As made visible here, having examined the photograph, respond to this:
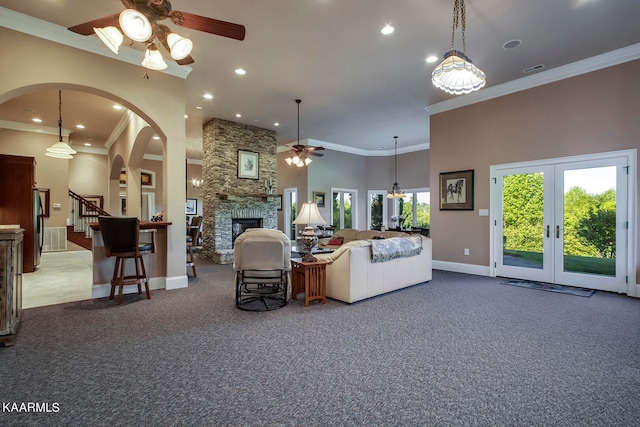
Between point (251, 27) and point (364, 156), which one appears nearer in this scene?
point (251, 27)

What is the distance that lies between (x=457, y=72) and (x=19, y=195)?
8.00 metres

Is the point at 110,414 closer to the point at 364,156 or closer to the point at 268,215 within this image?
the point at 268,215

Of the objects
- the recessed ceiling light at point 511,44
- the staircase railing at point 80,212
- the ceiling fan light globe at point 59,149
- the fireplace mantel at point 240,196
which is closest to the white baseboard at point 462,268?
the recessed ceiling light at point 511,44

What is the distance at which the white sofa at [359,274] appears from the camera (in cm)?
391

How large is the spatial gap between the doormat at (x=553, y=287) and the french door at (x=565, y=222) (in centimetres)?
14

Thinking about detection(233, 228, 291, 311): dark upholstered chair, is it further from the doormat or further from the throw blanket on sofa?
the doormat

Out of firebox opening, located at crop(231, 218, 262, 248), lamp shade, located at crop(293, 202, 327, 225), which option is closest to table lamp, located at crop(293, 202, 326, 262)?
lamp shade, located at crop(293, 202, 327, 225)

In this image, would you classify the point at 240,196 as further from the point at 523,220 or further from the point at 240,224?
the point at 523,220

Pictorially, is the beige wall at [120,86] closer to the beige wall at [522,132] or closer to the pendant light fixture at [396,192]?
the beige wall at [522,132]

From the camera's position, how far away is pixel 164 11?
232cm

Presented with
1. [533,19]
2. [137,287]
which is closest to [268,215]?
[137,287]

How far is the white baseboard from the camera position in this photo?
577 centimetres

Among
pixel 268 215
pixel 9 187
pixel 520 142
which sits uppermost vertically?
pixel 520 142

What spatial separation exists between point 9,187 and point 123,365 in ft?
19.7
